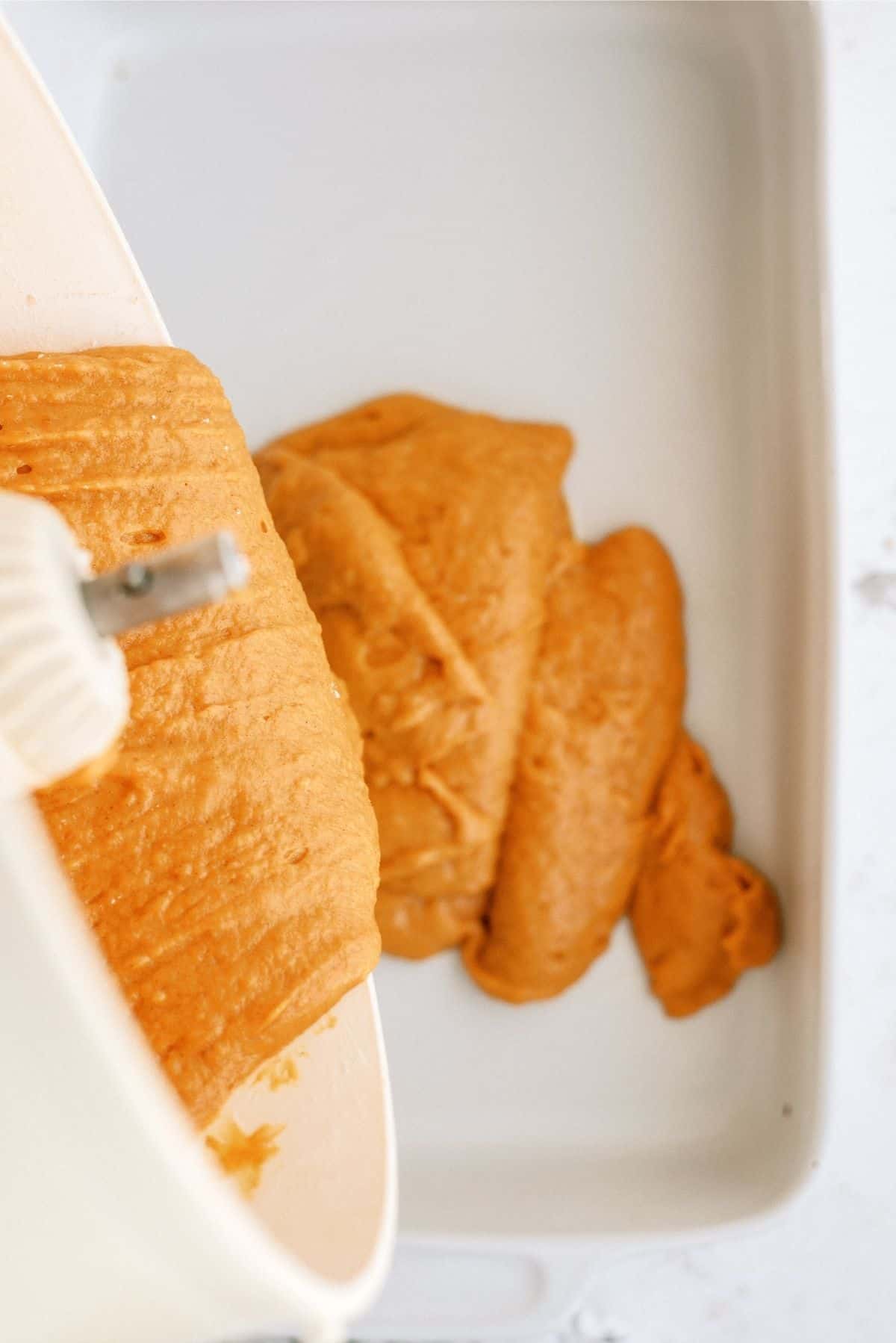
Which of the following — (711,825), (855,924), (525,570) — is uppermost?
(525,570)

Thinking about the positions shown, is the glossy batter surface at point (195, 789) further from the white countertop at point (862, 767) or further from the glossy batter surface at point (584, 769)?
the white countertop at point (862, 767)

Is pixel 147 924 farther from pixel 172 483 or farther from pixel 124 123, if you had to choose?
pixel 124 123

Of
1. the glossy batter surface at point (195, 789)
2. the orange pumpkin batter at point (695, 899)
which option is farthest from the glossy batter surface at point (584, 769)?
the glossy batter surface at point (195, 789)

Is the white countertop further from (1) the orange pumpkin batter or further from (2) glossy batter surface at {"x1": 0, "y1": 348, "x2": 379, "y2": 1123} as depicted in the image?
(2) glossy batter surface at {"x1": 0, "y1": 348, "x2": 379, "y2": 1123}

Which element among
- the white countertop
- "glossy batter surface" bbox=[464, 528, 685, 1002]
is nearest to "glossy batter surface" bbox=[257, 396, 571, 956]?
"glossy batter surface" bbox=[464, 528, 685, 1002]

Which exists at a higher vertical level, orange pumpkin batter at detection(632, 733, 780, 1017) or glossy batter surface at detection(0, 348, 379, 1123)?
glossy batter surface at detection(0, 348, 379, 1123)

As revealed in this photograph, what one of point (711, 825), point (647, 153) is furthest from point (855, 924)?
point (647, 153)

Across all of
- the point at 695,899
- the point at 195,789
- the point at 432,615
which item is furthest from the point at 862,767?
the point at 195,789
